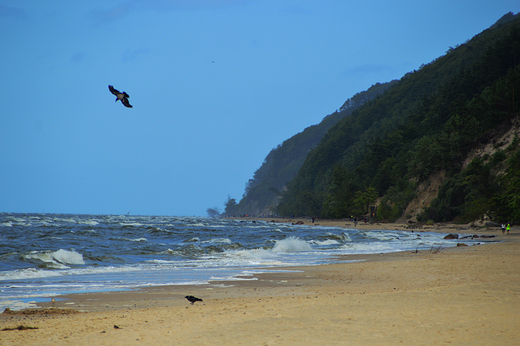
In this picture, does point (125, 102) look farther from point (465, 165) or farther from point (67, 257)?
point (465, 165)

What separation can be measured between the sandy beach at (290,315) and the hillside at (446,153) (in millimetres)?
30553

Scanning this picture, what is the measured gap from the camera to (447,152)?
190ft

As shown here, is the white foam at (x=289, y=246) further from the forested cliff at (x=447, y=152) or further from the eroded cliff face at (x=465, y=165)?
the eroded cliff face at (x=465, y=165)

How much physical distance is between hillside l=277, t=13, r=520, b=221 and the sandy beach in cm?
3055

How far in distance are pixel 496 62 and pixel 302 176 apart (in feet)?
252

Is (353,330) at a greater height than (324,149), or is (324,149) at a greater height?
(324,149)

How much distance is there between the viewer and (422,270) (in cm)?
1266

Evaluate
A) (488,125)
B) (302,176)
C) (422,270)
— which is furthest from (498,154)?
(302,176)

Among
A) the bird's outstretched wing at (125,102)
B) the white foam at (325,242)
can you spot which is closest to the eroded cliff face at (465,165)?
the white foam at (325,242)

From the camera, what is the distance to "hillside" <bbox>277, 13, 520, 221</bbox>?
45.1 metres

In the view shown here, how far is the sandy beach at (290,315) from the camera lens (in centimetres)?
527

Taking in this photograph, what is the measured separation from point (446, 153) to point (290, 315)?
5788 centimetres

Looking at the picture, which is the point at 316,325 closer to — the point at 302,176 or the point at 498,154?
A: the point at 498,154

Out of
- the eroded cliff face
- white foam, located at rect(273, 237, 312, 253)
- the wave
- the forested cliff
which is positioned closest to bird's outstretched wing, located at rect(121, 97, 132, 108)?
the wave
